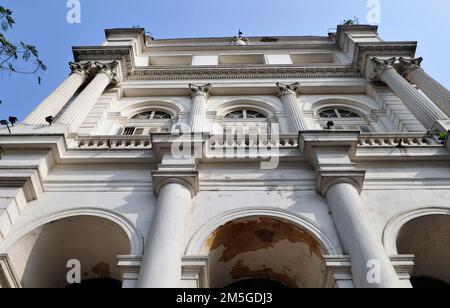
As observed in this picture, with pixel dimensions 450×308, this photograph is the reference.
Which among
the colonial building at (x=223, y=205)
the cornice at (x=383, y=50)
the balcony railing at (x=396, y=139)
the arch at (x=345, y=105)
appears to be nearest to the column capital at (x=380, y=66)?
the cornice at (x=383, y=50)

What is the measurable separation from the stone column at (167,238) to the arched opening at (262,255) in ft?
2.65

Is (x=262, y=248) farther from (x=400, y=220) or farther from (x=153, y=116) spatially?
(x=153, y=116)

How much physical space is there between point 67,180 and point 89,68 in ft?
27.3

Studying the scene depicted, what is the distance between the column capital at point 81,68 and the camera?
1598 cm

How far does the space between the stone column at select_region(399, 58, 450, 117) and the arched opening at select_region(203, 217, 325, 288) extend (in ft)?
25.2

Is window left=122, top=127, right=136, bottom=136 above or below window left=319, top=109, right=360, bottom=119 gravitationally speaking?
below

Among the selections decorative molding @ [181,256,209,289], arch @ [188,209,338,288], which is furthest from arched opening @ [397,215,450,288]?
decorative molding @ [181,256,209,289]

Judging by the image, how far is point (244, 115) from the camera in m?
15.8

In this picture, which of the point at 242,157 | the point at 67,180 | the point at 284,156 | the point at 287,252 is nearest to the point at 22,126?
the point at 67,180

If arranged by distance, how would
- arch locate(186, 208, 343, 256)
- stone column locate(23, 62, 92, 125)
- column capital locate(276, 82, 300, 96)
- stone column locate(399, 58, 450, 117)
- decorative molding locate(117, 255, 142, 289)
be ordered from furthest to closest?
column capital locate(276, 82, 300, 96)
stone column locate(399, 58, 450, 117)
stone column locate(23, 62, 92, 125)
arch locate(186, 208, 343, 256)
decorative molding locate(117, 255, 142, 289)

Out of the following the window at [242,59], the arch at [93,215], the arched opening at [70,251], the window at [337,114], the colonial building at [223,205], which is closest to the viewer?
the colonial building at [223,205]

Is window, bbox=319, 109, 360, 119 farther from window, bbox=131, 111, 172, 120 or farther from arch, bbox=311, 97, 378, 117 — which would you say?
window, bbox=131, 111, 172, 120

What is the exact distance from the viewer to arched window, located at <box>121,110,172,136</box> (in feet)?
47.3

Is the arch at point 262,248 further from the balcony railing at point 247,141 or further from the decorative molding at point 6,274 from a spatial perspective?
the decorative molding at point 6,274
